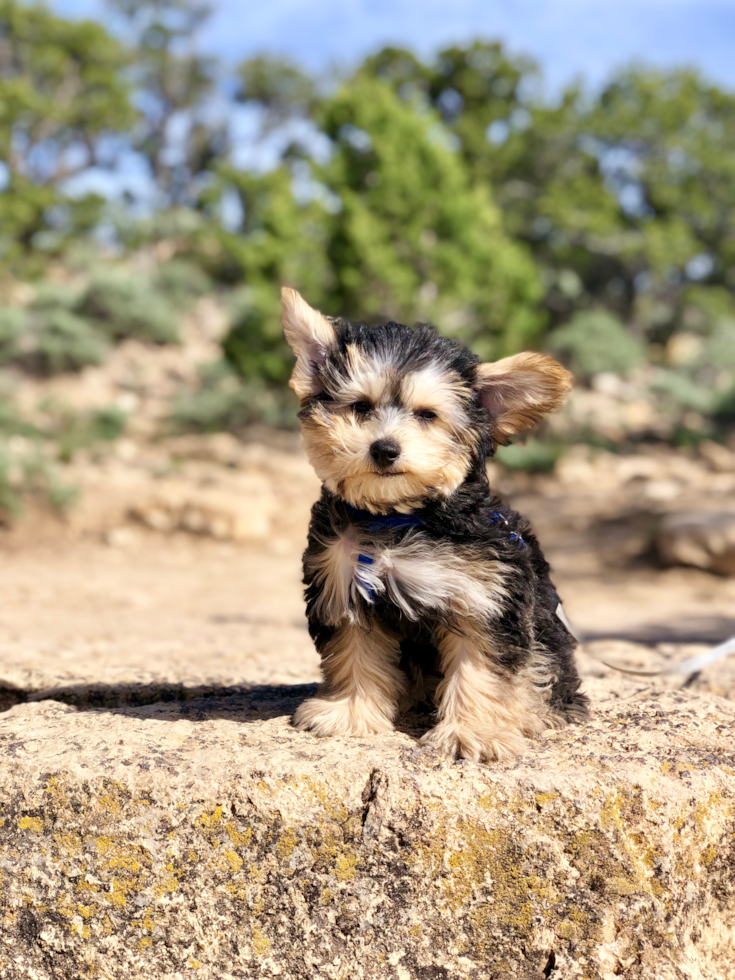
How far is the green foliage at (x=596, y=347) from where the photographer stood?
24.9 metres

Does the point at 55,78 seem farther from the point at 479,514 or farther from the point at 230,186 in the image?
the point at 479,514

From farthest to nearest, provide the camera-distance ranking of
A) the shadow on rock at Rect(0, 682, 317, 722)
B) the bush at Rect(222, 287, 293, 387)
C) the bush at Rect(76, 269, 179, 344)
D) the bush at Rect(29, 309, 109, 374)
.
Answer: the bush at Rect(76, 269, 179, 344), the bush at Rect(29, 309, 109, 374), the bush at Rect(222, 287, 293, 387), the shadow on rock at Rect(0, 682, 317, 722)

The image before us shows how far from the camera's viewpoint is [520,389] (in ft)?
9.84

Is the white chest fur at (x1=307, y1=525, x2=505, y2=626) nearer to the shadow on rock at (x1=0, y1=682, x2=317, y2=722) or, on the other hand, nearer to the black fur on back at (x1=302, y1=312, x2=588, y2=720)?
the black fur on back at (x1=302, y1=312, x2=588, y2=720)

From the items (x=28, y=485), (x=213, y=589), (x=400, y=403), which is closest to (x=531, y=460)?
(x=213, y=589)

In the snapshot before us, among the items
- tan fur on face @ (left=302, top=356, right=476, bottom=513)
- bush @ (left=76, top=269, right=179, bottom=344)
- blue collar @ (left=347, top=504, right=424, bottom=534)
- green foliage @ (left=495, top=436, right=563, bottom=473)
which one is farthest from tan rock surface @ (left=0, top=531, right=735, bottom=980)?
bush @ (left=76, top=269, right=179, bottom=344)

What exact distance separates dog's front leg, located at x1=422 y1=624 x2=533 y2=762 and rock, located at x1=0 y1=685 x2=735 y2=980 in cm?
12

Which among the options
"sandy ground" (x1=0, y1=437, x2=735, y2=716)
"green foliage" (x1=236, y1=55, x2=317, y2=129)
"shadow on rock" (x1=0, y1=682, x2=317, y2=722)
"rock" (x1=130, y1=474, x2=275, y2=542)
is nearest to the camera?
"shadow on rock" (x1=0, y1=682, x2=317, y2=722)

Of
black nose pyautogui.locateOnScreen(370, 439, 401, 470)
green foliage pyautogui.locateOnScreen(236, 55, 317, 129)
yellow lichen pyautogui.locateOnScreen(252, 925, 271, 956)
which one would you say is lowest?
yellow lichen pyautogui.locateOnScreen(252, 925, 271, 956)

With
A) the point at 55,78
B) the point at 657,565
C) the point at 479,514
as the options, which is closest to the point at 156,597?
the point at 657,565

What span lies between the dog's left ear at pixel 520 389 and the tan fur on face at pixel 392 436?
0.12 meters

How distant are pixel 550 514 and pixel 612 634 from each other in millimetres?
6462

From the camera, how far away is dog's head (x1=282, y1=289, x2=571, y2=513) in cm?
281

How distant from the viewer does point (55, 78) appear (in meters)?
30.3
